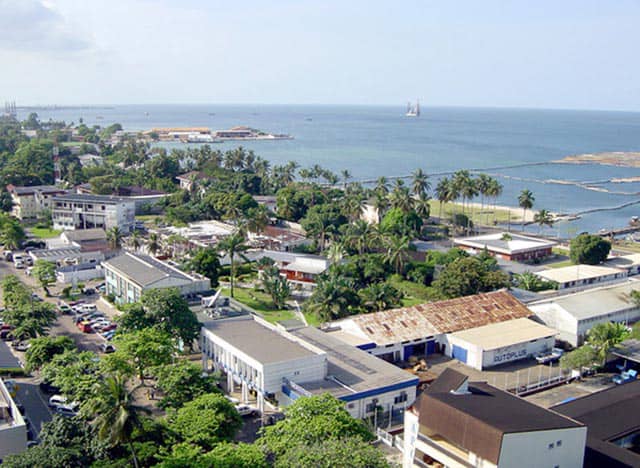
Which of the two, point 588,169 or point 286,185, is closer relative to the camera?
point 286,185

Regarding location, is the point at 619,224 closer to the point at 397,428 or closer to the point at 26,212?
the point at 397,428

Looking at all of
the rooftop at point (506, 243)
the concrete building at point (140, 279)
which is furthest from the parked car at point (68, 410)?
the rooftop at point (506, 243)

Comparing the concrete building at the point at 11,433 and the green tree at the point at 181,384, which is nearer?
the concrete building at the point at 11,433

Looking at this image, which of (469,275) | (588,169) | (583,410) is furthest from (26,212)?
(588,169)

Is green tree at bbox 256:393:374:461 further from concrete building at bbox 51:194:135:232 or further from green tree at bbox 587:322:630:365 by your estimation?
concrete building at bbox 51:194:135:232

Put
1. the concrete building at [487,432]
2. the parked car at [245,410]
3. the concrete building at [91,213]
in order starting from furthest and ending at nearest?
the concrete building at [91,213], the parked car at [245,410], the concrete building at [487,432]

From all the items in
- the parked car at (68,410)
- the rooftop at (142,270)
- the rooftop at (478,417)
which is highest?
the rooftop at (478,417)

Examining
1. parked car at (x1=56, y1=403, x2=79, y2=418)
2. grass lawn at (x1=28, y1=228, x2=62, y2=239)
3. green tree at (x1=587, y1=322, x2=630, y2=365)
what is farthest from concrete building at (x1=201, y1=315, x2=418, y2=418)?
grass lawn at (x1=28, y1=228, x2=62, y2=239)

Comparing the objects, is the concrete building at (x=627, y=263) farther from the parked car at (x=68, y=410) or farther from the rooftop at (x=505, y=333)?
the parked car at (x=68, y=410)
